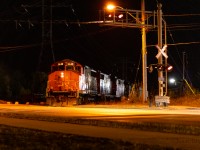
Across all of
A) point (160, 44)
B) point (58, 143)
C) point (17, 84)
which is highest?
point (160, 44)

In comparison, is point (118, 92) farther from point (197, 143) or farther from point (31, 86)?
point (197, 143)

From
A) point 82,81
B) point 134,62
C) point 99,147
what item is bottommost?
point 99,147

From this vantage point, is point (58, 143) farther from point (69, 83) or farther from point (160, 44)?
point (69, 83)

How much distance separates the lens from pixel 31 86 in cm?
5984

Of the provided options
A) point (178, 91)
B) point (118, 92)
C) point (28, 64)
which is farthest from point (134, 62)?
point (178, 91)

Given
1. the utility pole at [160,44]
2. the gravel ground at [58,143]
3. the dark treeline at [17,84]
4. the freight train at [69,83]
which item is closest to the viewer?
the gravel ground at [58,143]

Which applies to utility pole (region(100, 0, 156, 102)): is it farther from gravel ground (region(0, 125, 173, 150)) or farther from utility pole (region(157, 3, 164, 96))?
gravel ground (region(0, 125, 173, 150))

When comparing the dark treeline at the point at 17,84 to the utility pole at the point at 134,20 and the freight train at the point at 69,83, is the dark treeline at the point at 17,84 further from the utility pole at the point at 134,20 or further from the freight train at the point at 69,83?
the utility pole at the point at 134,20

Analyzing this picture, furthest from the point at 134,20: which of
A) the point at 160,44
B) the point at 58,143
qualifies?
the point at 58,143

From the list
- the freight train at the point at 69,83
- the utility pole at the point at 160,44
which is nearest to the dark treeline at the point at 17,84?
the freight train at the point at 69,83

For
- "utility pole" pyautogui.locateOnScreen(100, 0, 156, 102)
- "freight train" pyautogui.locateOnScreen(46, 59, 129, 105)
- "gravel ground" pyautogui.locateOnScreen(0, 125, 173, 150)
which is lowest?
"gravel ground" pyautogui.locateOnScreen(0, 125, 173, 150)

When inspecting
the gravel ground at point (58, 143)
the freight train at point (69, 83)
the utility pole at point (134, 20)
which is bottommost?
the gravel ground at point (58, 143)

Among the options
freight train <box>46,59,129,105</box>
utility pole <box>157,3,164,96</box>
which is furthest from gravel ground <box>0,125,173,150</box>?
freight train <box>46,59,129,105</box>

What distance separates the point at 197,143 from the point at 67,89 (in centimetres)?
2883
